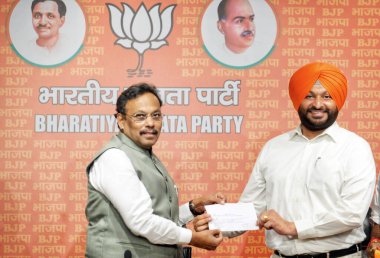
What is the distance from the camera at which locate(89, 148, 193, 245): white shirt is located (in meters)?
2.40

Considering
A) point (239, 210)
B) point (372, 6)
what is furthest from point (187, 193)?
point (372, 6)

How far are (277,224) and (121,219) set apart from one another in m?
0.75

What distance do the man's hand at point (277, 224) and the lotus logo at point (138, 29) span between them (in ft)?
4.52

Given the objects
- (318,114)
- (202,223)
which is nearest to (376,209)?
(318,114)

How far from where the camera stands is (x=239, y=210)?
2678mm

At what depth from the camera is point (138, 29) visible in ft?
11.8

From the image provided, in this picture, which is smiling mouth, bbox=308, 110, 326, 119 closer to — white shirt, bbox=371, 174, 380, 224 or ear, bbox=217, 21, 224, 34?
white shirt, bbox=371, 174, 380, 224

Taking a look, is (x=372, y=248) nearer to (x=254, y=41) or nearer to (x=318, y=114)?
(x=318, y=114)

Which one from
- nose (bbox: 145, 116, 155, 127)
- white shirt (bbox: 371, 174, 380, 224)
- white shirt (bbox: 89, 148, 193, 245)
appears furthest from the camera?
white shirt (bbox: 371, 174, 380, 224)

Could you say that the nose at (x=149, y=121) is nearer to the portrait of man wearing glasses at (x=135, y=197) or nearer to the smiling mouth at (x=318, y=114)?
the portrait of man wearing glasses at (x=135, y=197)

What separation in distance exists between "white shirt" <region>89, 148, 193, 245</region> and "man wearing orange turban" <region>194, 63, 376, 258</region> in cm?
29

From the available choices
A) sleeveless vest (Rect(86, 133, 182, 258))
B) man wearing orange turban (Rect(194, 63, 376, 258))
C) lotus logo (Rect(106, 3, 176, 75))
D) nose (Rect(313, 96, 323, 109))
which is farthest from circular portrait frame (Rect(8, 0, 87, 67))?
nose (Rect(313, 96, 323, 109))

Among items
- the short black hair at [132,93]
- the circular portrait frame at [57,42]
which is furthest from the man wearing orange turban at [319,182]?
the circular portrait frame at [57,42]

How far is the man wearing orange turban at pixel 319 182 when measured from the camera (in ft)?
8.59
